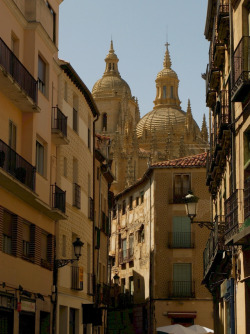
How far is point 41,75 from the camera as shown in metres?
27.5

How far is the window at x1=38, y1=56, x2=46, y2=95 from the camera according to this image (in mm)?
27172

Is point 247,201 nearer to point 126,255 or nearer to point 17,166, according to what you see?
point 17,166

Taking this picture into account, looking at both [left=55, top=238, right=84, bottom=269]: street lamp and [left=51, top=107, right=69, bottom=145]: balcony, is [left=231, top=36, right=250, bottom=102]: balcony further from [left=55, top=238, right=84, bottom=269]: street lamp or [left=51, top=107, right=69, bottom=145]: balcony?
[left=55, top=238, right=84, bottom=269]: street lamp

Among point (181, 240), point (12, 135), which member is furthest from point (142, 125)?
point (12, 135)

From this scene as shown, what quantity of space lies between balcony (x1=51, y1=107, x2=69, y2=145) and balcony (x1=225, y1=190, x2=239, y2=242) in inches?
382

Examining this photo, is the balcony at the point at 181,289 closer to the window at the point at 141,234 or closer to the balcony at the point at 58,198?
the window at the point at 141,234

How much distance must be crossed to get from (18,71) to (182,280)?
30.2 meters

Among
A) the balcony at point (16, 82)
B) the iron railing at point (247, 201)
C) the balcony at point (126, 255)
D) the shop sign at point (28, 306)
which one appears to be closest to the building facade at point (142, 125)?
the balcony at point (126, 255)

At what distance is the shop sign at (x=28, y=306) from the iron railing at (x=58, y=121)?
6.23m

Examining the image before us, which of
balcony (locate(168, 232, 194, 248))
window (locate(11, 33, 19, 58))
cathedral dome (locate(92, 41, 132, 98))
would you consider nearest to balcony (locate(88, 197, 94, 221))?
window (locate(11, 33, 19, 58))

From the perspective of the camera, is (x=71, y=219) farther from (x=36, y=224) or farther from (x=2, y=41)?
(x=2, y=41)

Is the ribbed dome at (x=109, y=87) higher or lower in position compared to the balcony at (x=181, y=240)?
higher

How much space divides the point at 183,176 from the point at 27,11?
2799 centimetres

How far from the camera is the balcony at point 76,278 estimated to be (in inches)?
1265
